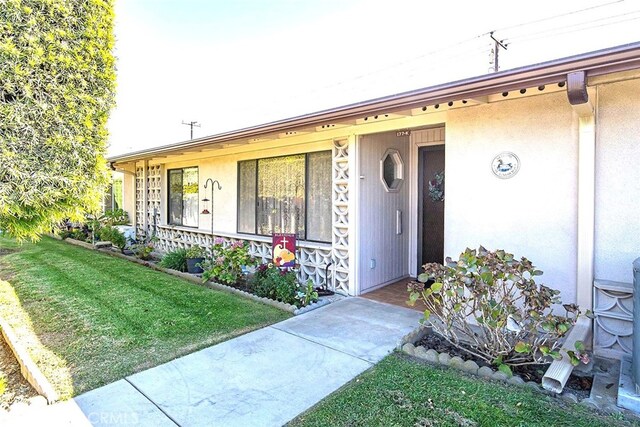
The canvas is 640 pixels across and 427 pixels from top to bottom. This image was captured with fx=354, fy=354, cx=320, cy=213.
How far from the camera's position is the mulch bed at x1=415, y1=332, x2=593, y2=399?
9.91ft

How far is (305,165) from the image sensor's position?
6676 mm

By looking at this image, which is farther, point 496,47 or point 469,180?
point 496,47

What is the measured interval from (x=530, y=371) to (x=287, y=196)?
4887mm

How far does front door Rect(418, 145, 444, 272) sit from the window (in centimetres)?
573

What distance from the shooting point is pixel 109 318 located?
472 cm

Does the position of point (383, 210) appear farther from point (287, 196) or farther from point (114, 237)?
point (114, 237)

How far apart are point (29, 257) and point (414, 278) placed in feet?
31.2

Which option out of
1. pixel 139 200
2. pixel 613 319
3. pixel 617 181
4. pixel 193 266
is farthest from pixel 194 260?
pixel 617 181

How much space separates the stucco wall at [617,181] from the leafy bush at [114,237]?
10.8 meters

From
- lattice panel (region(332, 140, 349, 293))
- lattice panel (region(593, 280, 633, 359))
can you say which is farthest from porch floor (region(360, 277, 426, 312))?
lattice panel (region(593, 280, 633, 359))

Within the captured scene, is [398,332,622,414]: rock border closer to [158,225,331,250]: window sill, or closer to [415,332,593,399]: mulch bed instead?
[415,332,593,399]: mulch bed

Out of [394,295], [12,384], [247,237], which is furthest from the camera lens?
[247,237]

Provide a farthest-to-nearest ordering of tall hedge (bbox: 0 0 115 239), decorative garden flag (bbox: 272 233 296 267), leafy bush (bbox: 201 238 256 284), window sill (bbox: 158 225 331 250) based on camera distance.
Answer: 1. leafy bush (bbox: 201 238 256 284)
2. window sill (bbox: 158 225 331 250)
3. decorative garden flag (bbox: 272 233 296 267)
4. tall hedge (bbox: 0 0 115 239)

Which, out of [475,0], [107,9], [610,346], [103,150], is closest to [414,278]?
[610,346]
